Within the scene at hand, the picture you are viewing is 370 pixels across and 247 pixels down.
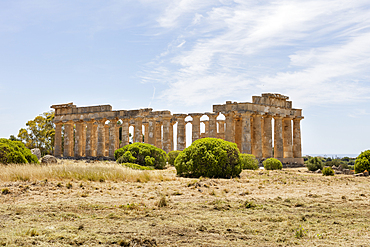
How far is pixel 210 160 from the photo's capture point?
17750 millimetres

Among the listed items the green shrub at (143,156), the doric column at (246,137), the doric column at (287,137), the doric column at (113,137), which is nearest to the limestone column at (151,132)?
the doric column at (113,137)

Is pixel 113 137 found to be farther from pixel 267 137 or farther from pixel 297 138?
pixel 297 138

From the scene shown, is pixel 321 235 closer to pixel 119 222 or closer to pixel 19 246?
pixel 119 222

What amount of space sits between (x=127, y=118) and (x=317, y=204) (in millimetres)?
32766

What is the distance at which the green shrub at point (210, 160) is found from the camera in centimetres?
1778

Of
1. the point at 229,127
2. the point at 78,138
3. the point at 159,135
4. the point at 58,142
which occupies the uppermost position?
the point at 229,127

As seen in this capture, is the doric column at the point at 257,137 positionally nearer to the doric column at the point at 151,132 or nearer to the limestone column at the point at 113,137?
the doric column at the point at 151,132

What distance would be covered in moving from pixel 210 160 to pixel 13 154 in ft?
35.4

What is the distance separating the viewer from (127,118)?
4119cm

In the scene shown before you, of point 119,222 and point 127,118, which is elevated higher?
point 127,118

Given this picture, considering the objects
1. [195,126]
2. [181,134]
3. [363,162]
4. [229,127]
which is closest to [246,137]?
[229,127]

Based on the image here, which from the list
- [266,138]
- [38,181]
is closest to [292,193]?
[38,181]

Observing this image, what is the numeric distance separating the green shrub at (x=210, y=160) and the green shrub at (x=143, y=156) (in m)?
6.46

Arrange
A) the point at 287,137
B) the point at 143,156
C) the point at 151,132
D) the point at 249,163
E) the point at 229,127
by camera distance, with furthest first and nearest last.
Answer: the point at 151,132, the point at 287,137, the point at 229,127, the point at 249,163, the point at 143,156
